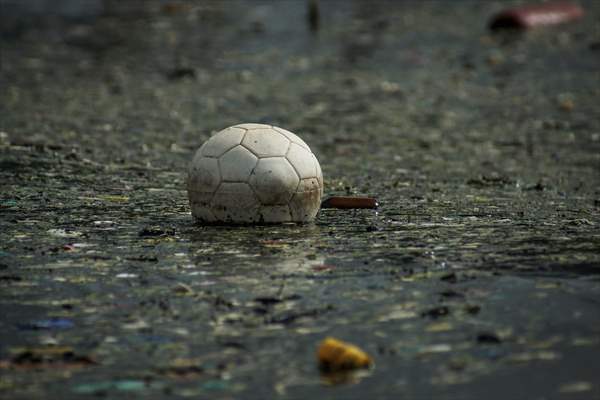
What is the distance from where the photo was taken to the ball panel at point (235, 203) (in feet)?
27.3

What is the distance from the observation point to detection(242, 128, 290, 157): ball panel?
27.5ft

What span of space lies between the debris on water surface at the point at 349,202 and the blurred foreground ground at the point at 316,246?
195 millimetres

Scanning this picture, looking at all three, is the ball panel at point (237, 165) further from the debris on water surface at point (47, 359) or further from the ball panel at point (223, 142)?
the debris on water surface at point (47, 359)

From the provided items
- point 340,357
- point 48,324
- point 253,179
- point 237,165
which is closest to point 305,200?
point 253,179

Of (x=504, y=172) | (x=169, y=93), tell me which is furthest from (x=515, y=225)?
(x=169, y=93)

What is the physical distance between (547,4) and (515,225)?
19436 millimetres

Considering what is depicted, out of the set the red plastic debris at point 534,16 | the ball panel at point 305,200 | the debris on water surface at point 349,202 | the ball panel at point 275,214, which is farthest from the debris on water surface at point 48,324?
the red plastic debris at point 534,16

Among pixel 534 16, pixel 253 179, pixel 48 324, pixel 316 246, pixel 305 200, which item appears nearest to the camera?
pixel 48 324

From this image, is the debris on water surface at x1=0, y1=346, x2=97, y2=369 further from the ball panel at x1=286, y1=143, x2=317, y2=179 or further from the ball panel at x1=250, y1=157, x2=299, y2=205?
the ball panel at x1=286, y1=143, x2=317, y2=179

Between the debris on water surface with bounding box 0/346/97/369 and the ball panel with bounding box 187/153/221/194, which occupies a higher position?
the ball panel with bounding box 187/153/221/194

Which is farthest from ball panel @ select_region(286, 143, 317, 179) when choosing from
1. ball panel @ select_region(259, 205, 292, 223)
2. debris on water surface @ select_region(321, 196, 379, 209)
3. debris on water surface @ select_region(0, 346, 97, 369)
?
debris on water surface @ select_region(0, 346, 97, 369)

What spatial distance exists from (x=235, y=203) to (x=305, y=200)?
1.71 feet

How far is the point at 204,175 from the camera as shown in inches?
331

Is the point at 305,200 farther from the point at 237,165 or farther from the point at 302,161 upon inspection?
the point at 237,165
